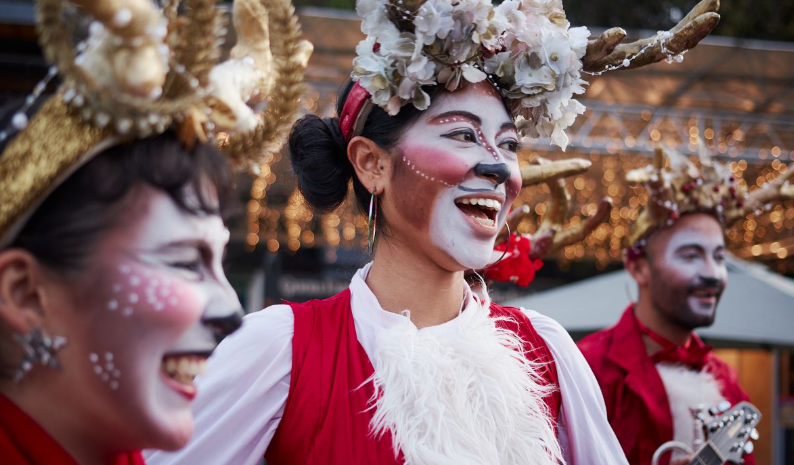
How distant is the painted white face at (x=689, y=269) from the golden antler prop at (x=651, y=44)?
1933 millimetres

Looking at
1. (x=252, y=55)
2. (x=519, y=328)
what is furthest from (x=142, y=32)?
(x=519, y=328)

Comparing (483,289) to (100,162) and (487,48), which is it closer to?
(487,48)

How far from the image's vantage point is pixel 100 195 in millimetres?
1249

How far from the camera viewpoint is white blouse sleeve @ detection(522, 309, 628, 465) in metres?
2.23

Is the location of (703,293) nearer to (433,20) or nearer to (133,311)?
(433,20)

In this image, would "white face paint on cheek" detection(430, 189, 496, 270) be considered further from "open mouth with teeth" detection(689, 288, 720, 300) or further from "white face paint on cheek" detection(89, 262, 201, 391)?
"open mouth with teeth" detection(689, 288, 720, 300)

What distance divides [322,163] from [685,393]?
223cm

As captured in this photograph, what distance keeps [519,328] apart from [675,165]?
2252mm

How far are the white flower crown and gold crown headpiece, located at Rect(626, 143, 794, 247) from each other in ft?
6.16

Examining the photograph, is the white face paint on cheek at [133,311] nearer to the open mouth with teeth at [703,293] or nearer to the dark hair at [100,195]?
the dark hair at [100,195]

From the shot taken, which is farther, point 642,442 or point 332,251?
point 332,251

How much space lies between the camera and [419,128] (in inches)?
87.4

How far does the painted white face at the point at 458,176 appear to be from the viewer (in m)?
2.15

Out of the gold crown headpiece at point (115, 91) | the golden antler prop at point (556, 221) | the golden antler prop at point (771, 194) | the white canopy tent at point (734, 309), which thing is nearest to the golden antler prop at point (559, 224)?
the golden antler prop at point (556, 221)
